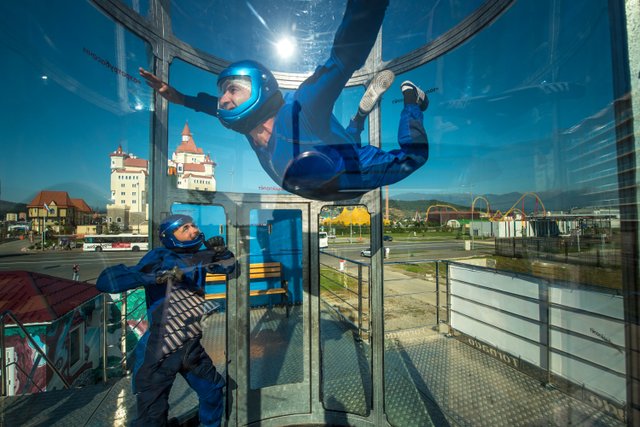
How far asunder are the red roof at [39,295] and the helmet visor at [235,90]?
2.65 feet

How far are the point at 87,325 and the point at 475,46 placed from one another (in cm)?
196

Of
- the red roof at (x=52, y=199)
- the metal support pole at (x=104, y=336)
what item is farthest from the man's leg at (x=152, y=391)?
the red roof at (x=52, y=199)

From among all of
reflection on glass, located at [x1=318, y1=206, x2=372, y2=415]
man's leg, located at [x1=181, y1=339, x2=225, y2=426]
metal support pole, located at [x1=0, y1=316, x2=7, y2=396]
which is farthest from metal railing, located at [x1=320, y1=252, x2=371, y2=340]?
metal support pole, located at [x1=0, y1=316, x2=7, y2=396]

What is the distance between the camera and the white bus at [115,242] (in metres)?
0.77

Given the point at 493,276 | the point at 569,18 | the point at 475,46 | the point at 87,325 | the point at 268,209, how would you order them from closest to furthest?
1. the point at 569,18
2. the point at 475,46
3. the point at 87,325
4. the point at 493,276
5. the point at 268,209

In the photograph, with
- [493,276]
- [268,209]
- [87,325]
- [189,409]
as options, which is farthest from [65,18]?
[493,276]

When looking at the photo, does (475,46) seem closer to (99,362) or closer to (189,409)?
(189,409)

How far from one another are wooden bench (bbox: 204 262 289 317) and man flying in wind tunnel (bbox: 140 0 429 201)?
0.65m

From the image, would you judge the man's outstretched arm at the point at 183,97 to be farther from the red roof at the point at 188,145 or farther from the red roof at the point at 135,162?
the red roof at the point at 135,162

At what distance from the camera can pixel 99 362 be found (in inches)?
45.7

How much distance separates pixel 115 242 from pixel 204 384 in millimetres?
727

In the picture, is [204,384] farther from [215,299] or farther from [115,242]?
[115,242]

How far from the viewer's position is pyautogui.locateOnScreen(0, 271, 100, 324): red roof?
724 mm

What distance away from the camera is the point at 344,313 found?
150cm
